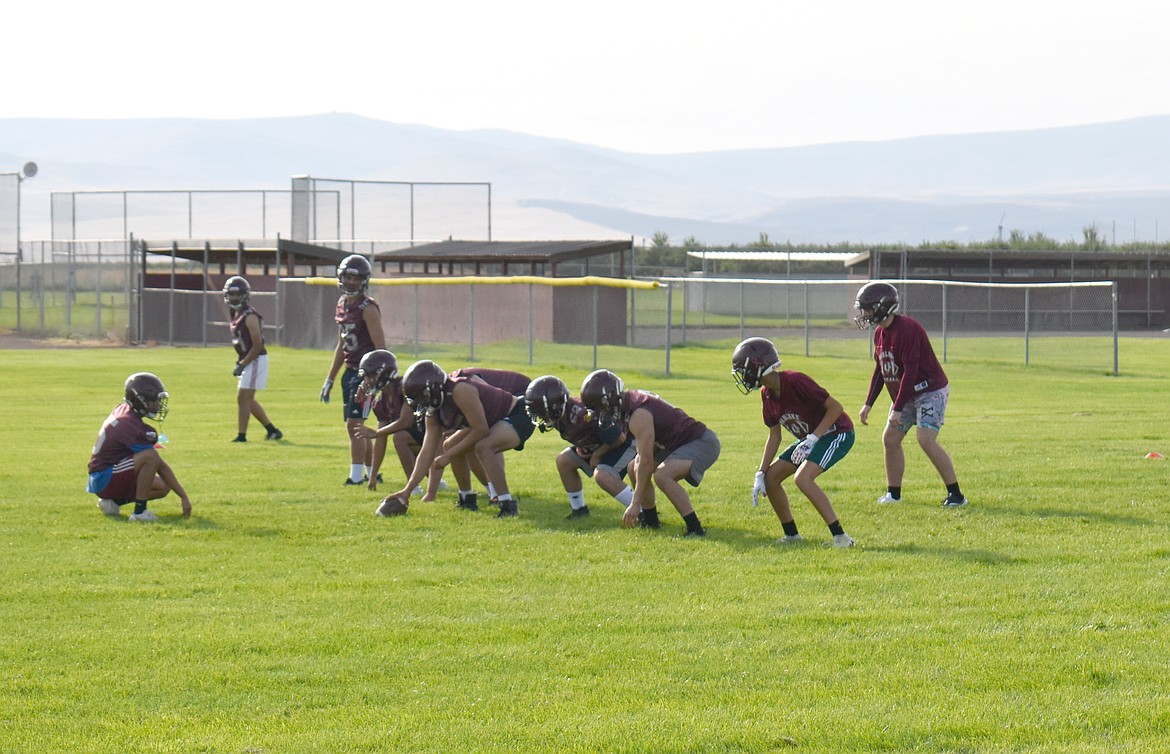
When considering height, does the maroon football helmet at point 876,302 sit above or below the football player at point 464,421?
above

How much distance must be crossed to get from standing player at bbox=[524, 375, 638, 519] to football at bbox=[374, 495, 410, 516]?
4.22 ft

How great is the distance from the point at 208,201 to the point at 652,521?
18380 centimetres

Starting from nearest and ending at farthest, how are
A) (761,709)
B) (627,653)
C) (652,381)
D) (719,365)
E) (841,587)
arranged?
(761,709) < (627,653) < (841,587) < (652,381) < (719,365)

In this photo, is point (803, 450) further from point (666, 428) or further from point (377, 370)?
point (377, 370)

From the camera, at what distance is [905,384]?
11.8 meters

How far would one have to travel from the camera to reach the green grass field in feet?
19.9

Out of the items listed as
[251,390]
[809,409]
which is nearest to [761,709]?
[809,409]

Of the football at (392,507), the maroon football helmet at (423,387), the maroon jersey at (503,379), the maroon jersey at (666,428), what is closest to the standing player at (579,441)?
the maroon jersey at (666,428)

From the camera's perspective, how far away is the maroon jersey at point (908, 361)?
11820 millimetres

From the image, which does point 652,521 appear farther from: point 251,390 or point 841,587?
point 251,390

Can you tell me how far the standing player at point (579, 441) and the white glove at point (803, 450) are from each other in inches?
56.9

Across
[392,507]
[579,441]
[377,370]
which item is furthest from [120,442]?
[579,441]

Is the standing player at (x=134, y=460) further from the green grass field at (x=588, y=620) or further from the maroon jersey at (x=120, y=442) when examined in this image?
the green grass field at (x=588, y=620)

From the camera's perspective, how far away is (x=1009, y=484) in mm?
12875
